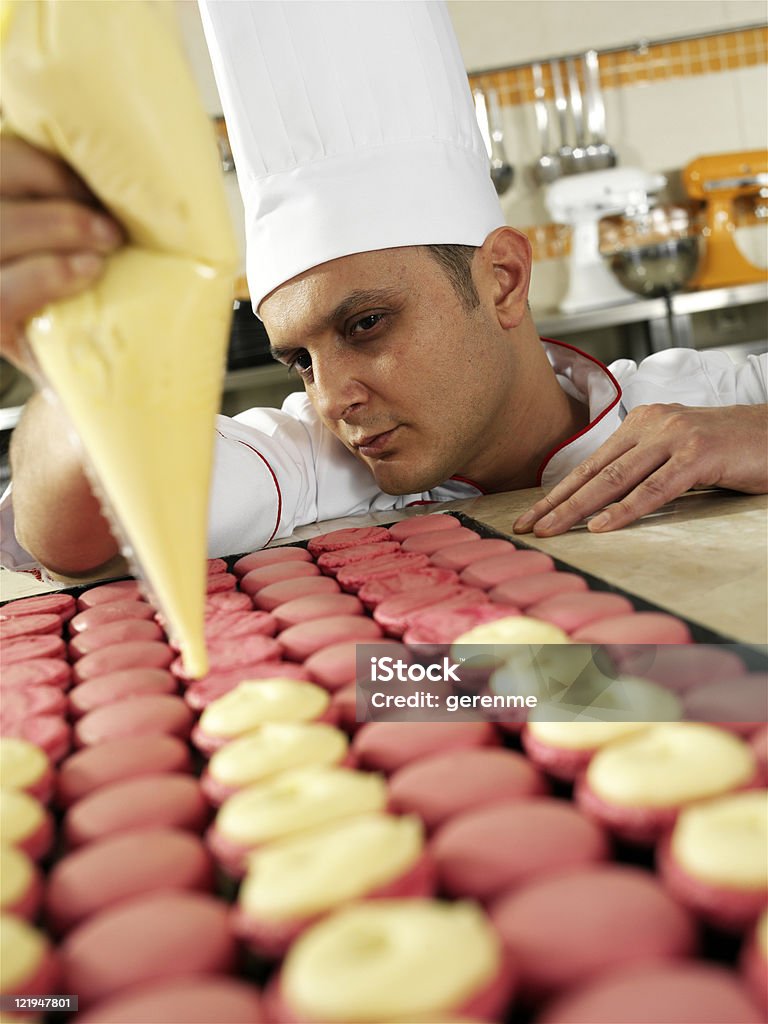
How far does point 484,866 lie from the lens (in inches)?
22.5

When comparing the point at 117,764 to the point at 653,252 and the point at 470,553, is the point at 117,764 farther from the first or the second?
the point at 653,252

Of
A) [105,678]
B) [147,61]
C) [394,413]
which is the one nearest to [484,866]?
[105,678]

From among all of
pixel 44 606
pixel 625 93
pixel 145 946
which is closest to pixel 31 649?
pixel 44 606

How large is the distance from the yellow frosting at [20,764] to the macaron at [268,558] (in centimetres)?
59

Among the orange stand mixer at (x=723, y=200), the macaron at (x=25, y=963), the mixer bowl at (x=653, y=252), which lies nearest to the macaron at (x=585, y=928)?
the macaron at (x=25, y=963)

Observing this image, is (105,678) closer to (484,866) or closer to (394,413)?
(484,866)

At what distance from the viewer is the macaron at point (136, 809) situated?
677 mm

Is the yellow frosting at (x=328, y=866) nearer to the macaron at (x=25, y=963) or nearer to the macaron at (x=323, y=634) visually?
the macaron at (x=25, y=963)

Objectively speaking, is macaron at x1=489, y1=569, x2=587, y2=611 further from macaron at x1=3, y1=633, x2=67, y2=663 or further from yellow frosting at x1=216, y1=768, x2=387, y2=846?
macaron at x1=3, y1=633, x2=67, y2=663

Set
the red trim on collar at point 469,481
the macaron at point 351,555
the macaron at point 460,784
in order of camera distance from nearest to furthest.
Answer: the macaron at point 460,784
the macaron at point 351,555
the red trim on collar at point 469,481

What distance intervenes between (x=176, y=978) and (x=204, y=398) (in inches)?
17.5

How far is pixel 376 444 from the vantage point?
66.2 inches

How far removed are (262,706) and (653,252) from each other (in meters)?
3.04

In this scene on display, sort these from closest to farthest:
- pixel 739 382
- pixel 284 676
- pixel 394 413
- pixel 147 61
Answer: pixel 147 61
pixel 284 676
pixel 394 413
pixel 739 382
